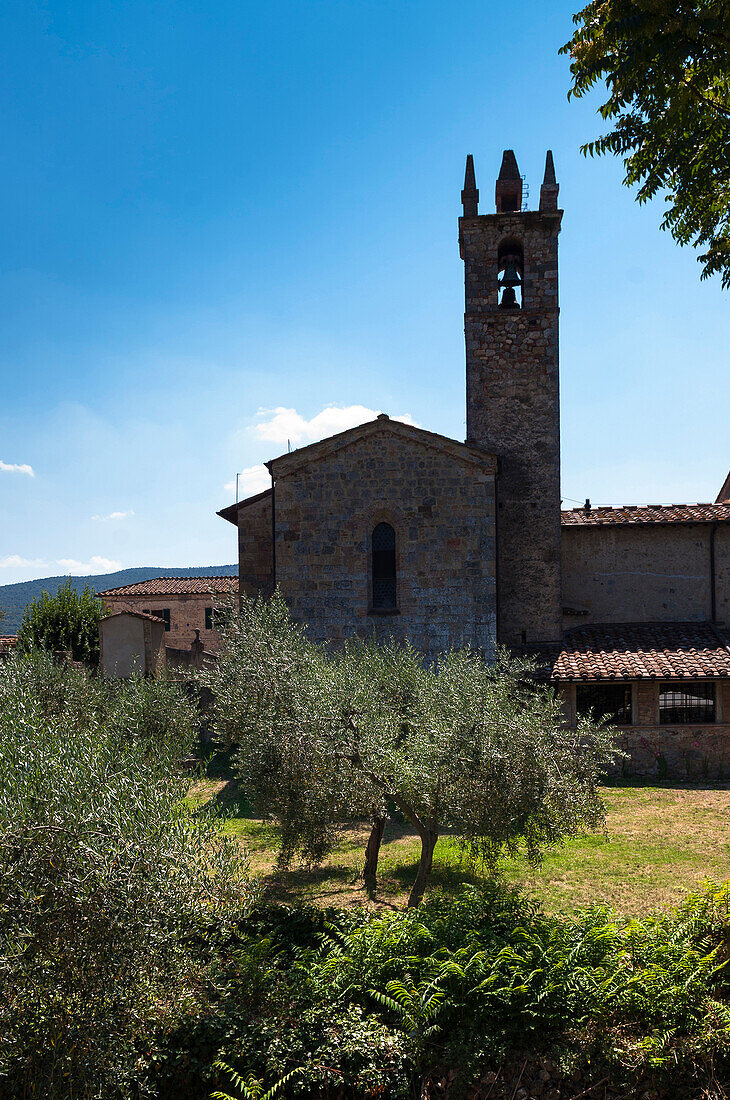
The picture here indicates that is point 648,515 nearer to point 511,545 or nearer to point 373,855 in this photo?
point 511,545

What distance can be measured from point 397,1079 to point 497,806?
11.0 feet

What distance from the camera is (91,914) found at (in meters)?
4.75

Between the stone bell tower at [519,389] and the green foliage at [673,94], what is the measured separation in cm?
1175

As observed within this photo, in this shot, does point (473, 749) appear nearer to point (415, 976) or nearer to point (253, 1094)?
point (415, 976)

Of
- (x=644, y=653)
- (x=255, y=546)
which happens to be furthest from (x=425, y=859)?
(x=255, y=546)

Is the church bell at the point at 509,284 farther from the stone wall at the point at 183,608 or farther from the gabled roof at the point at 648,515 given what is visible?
the stone wall at the point at 183,608

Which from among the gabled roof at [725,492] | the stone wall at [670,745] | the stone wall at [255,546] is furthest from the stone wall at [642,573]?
the stone wall at [255,546]

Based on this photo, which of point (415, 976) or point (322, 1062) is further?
point (415, 976)

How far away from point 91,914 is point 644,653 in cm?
1606

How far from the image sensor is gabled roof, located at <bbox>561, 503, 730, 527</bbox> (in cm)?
1966

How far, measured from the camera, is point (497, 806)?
838cm

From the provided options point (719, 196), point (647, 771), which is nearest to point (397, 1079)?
point (719, 196)

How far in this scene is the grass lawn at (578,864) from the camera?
1007cm

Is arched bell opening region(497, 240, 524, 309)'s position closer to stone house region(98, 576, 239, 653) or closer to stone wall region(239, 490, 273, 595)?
stone wall region(239, 490, 273, 595)
